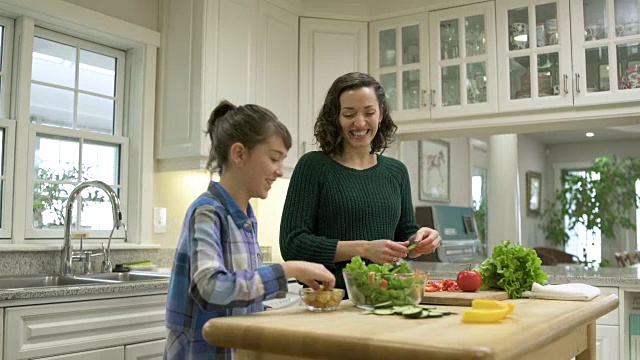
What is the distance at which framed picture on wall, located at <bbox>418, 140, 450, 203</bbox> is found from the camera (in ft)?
16.9

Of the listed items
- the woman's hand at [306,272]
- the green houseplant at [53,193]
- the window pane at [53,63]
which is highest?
the window pane at [53,63]

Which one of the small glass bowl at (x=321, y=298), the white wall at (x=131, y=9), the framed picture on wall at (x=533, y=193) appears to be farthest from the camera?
the framed picture on wall at (x=533, y=193)

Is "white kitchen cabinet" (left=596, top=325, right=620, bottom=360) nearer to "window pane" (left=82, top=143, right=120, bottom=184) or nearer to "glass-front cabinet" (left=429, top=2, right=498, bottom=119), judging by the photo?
"glass-front cabinet" (left=429, top=2, right=498, bottom=119)

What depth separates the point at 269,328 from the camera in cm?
107

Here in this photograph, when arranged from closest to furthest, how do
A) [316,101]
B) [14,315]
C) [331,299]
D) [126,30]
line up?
[331,299] → [14,315] → [126,30] → [316,101]

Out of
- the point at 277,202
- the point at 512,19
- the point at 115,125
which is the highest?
the point at 512,19

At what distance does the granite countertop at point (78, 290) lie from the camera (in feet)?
6.65

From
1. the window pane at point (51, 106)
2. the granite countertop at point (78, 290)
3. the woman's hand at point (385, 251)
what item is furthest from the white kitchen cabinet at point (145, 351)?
the woman's hand at point (385, 251)

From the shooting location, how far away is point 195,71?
10.6 feet

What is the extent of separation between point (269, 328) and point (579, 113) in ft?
8.89

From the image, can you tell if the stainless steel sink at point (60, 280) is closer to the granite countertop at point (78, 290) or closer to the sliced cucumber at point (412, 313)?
the granite countertop at point (78, 290)

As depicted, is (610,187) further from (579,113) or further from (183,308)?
(183,308)

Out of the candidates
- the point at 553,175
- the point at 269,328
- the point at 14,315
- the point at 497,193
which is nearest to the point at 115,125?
the point at 14,315

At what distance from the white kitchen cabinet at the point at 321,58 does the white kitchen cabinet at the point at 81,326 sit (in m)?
1.58
